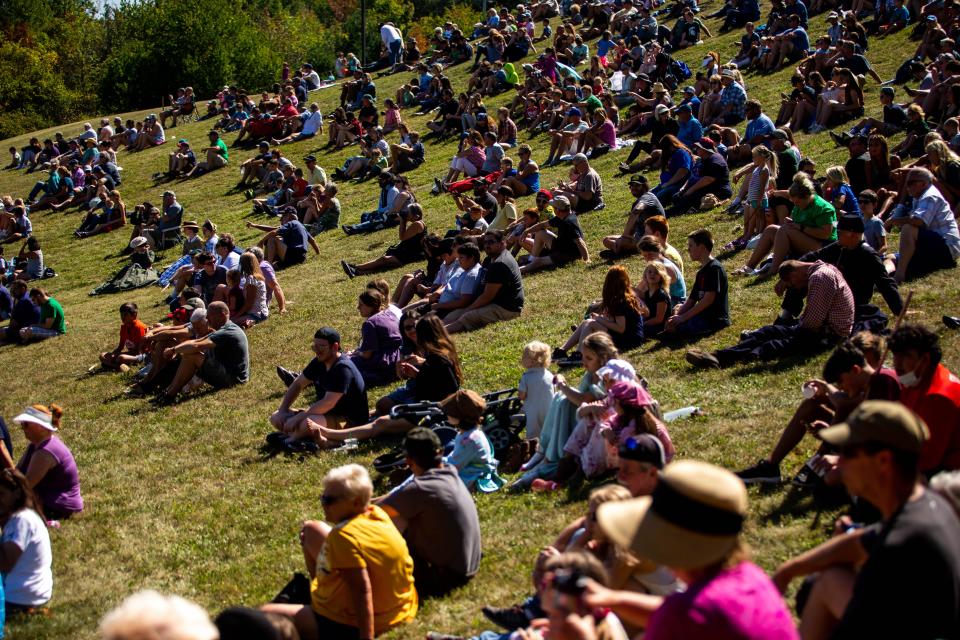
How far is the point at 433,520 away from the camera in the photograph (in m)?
6.67

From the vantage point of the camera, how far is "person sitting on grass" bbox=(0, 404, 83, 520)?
30.6 feet

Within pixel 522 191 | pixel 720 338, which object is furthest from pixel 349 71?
pixel 720 338

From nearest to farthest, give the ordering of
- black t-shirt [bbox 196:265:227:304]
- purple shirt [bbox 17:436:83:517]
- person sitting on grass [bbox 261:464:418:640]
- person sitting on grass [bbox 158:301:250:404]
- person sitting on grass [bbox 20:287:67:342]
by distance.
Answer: person sitting on grass [bbox 261:464:418:640], purple shirt [bbox 17:436:83:517], person sitting on grass [bbox 158:301:250:404], black t-shirt [bbox 196:265:227:304], person sitting on grass [bbox 20:287:67:342]

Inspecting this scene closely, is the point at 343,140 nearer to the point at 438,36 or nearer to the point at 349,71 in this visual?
the point at 438,36

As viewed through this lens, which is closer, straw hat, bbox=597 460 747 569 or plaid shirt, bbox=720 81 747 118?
straw hat, bbox=597 460 747 569

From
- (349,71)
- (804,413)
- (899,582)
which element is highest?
(349,71)

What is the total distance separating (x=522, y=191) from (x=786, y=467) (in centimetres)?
1353

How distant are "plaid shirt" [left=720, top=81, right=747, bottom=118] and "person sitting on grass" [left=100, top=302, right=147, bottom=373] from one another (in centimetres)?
1305

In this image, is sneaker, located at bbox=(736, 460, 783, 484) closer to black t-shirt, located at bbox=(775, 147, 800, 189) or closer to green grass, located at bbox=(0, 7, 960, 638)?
green grass, located at bbox=(0, 7, 960, 638)

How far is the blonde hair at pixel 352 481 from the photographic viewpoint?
19.6 ft

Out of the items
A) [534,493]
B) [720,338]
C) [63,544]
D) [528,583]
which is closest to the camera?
[528,583]

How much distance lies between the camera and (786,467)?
747 centimetres

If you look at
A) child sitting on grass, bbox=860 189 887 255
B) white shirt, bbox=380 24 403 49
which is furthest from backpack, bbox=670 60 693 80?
white shirt, bbox=380 24 403 49

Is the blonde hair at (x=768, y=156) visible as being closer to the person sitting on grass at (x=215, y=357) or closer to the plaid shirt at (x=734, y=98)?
the plaid shirt at (x=734, y=98)
